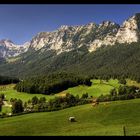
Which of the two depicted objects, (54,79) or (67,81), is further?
(54,79)

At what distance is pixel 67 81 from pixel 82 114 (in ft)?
302

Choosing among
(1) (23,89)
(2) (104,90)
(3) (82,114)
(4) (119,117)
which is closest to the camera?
(4) (119,117)

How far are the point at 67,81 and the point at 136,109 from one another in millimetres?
96519

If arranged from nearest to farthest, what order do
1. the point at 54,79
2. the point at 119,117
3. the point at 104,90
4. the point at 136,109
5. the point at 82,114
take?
the point at 119,117 → the point at 136,109 → the point at 82,114 → the point at 104,90 → the point at 54,79
